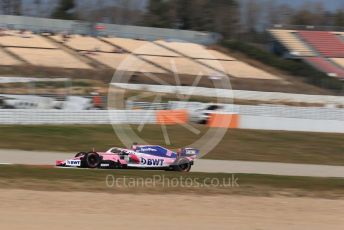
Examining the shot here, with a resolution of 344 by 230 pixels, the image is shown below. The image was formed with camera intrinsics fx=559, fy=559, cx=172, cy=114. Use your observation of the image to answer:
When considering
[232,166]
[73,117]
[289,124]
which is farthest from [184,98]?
[232,166]

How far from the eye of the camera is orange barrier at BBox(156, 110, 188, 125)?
22.0m

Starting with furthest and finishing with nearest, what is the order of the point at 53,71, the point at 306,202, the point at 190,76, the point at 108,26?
1. the point at 108,26
2. the point at 190,76
3. the point at 53,71
4. the point at 306,202

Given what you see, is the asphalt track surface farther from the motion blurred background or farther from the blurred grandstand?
the blurred grandstand

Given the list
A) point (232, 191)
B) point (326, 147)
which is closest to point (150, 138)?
point (326, 147)

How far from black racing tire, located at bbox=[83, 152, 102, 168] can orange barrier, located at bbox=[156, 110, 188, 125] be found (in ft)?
33.9

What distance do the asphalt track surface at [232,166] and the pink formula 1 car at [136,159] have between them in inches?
41.9

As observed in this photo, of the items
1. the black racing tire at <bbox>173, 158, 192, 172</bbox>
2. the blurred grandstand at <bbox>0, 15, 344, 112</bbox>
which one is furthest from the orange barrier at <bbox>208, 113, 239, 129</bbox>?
the blurred grandstand at <bbox>0, 15, 344, 112</bbox>

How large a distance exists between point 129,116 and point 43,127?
3.34 m

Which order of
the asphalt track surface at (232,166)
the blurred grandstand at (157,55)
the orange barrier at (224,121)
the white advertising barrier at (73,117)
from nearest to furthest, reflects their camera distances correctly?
the asphalt track surface at (232,166), the white advertising barrier at (73,117), the orange barrier at (224,121), the blurred grandstand at (157,55)

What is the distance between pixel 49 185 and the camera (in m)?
9.20

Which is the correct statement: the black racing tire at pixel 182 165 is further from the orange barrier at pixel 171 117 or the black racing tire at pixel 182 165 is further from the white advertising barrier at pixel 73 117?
the orange barrier at pixel 171 117

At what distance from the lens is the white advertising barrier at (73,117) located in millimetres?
19406

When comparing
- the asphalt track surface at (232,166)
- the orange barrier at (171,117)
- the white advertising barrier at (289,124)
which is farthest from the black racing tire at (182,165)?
the white advertising barrier at (289,124)

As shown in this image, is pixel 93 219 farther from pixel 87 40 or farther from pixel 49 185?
pixel 87 40
